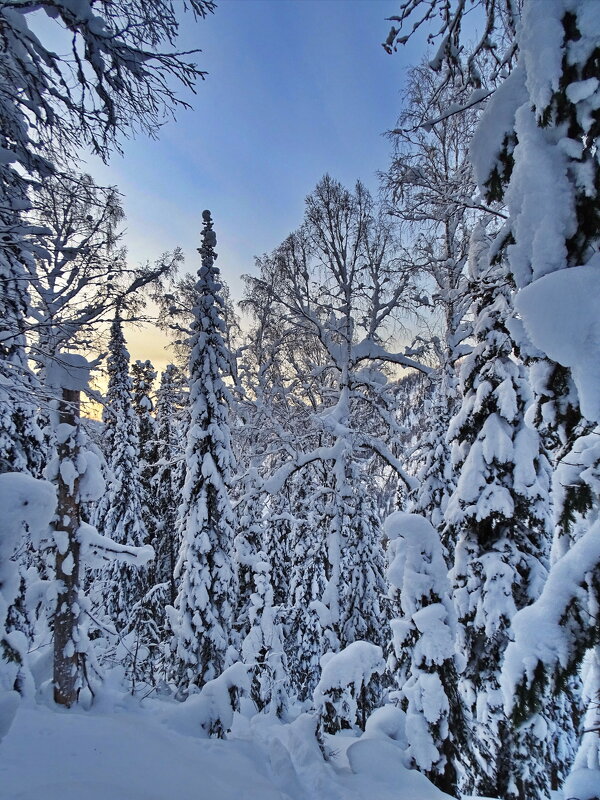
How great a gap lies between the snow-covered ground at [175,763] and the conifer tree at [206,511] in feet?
14.5

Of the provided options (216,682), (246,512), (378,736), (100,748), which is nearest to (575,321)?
(100,748)

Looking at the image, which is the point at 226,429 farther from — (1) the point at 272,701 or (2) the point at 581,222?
(2) the point at 581,222

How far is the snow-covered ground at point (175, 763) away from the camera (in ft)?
12.6

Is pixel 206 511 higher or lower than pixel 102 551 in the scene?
higher

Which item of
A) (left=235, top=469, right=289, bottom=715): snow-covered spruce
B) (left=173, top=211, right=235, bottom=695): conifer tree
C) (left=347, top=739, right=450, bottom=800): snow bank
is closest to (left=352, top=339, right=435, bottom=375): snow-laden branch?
(left=173, top=211, right=235, bottom=695): conifer tree

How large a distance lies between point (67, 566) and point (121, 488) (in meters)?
13.2

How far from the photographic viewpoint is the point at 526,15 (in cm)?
216

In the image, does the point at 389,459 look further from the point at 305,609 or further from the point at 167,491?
the point at 167,491

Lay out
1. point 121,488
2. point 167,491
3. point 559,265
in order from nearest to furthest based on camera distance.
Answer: point 559,265, point 121,488, point 167,491

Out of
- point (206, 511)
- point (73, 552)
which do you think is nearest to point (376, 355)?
point (206, 511)

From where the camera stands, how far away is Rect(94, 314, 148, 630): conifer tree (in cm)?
1845

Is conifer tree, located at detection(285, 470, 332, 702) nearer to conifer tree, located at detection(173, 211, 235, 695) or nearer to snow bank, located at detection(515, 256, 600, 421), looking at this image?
conifer tree, located at detection(173, 211, 235, 695)

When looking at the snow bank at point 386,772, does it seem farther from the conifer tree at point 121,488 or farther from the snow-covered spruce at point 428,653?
the conifer tree at point 121,488

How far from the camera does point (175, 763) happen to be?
4672 mm
